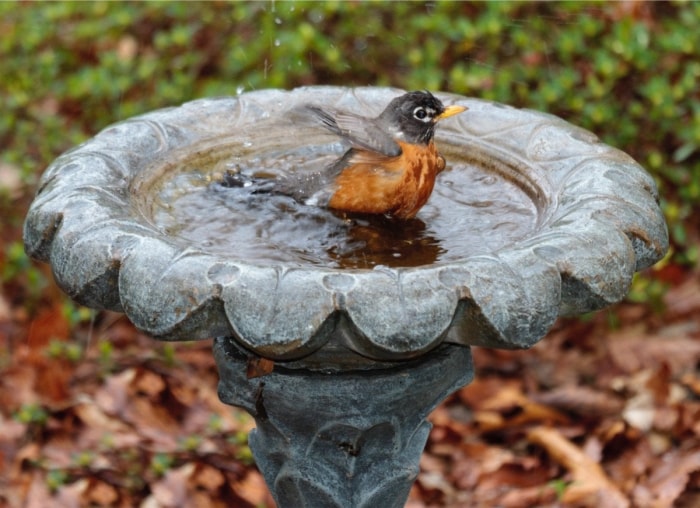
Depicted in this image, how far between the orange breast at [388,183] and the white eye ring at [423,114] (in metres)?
0.09

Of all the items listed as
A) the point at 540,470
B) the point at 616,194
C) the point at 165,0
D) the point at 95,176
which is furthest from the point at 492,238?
the point at 165,0

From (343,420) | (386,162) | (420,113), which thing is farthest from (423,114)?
(343,420)

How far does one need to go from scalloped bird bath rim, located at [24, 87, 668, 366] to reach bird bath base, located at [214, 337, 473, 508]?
8.2 inches

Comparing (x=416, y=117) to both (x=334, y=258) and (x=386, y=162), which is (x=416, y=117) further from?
(x=334, y=258)

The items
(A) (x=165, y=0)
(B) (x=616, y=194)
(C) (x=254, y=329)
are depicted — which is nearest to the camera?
(C) (x=254, y=329)

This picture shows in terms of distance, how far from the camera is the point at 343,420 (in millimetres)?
2857

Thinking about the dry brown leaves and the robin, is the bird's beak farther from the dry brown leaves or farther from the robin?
the dry brown leaves

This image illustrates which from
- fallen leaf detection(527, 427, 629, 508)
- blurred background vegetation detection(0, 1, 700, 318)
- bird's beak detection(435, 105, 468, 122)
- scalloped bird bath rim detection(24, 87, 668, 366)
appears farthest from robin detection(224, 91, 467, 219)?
blurred background vegetation detection(0, 1, 700, 318)

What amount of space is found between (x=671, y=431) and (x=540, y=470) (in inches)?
25.4

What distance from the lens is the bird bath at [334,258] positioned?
7.39 ft

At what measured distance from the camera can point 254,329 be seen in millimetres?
2232

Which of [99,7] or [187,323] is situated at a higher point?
[187,323]

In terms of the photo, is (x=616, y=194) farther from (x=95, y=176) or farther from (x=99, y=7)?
(x=99, y=7)

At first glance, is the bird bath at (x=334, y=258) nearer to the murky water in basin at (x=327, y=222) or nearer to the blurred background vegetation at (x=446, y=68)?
the murky water in basin at (x=327, y=222)
